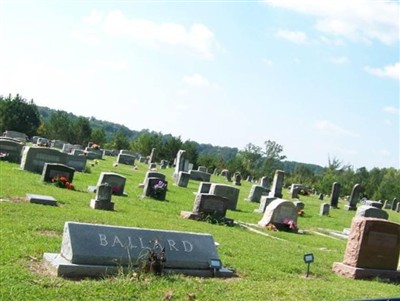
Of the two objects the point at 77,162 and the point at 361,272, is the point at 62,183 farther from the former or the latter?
the point at 361,272

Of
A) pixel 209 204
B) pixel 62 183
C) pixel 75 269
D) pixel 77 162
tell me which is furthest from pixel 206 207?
pixel 77 162

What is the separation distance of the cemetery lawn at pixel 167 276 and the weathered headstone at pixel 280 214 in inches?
25.1

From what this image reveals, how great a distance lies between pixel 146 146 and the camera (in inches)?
3004

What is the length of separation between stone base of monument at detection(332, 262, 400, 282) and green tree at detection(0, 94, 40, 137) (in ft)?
190

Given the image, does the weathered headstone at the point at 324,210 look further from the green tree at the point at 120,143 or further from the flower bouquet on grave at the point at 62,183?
the green tree at the point at 120,143

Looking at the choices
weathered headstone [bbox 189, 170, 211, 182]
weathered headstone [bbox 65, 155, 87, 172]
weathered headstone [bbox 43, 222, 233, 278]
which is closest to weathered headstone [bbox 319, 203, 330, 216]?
weathered headstone [bbox 189, 170, 211, 182]

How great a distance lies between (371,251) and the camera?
12.4m

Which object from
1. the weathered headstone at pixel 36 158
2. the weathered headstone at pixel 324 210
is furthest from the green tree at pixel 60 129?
Result: the weathered headstone at pixel 324 210

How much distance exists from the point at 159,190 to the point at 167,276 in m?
14.1

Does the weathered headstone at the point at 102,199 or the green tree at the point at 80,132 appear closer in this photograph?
the weathered headstone at the point at 102,199

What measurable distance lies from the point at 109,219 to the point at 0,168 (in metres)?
12.1

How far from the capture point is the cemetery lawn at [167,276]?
25.0 feet

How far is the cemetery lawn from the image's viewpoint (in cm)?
762

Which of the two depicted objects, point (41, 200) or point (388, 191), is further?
point (388, 191)
